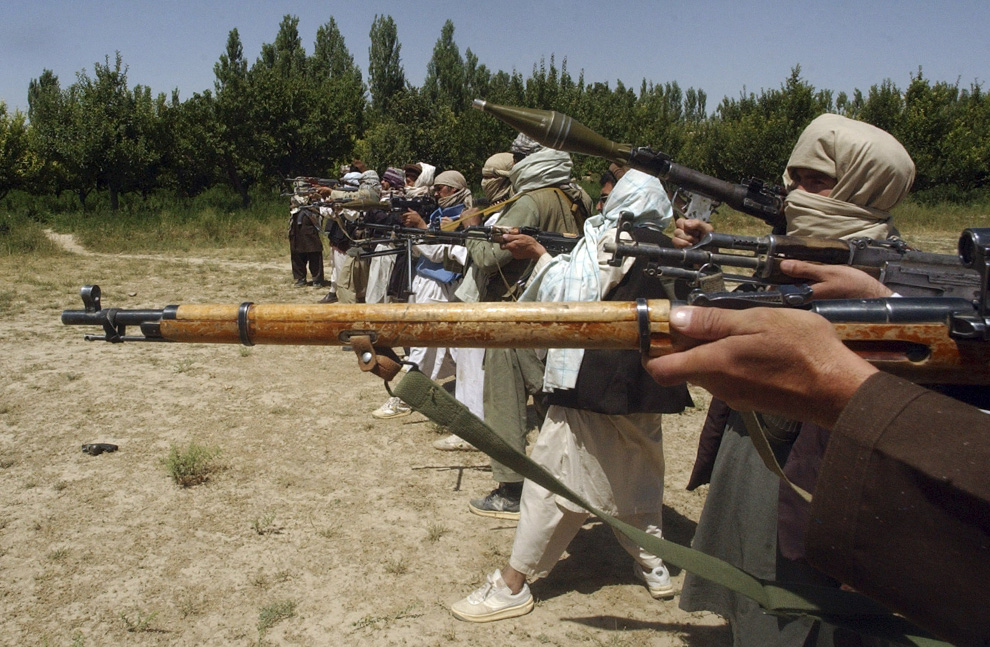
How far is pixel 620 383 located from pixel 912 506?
188 centimetres

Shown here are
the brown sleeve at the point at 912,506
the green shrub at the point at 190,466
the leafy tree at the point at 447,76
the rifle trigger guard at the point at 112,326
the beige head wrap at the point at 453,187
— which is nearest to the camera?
the brown sleeve at the point at 912,506

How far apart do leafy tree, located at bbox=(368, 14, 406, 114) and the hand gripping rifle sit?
4680 cm

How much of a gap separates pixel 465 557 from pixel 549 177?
7.42ft

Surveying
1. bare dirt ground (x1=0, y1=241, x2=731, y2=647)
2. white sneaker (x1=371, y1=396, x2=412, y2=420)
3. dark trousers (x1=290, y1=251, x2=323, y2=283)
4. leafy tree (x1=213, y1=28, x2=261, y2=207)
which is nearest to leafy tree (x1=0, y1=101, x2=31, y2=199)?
leafy tree (x1=213, y1=28, x2=261, y2=207)

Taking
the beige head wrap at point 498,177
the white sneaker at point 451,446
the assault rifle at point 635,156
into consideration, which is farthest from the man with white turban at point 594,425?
the beige head wrap at point 498,177

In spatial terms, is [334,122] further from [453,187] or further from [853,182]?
[853,182]

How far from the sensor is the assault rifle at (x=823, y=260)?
1865 millimetres

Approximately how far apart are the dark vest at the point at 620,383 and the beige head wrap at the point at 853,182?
2.21 feet

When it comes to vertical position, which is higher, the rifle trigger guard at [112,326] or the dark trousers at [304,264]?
the rifle trigger guard at [112,326]

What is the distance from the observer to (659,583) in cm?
338

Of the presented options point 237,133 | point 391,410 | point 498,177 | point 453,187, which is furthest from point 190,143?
point 498,177

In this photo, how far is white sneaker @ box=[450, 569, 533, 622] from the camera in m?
3.17

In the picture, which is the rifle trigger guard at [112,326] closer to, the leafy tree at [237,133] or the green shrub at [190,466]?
the green shrub at [190,466]

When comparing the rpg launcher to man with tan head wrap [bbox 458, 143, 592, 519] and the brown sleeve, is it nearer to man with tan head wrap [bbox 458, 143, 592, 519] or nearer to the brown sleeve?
the brown sleeve
